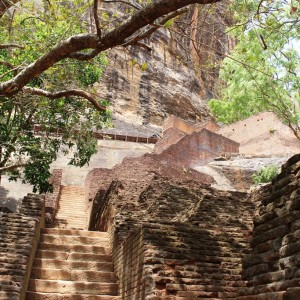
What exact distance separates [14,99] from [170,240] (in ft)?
16.8

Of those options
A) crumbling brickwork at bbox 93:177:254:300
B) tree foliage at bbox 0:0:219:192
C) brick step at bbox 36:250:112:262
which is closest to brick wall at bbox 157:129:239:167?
tree foliage at bbox 0:0:219:192

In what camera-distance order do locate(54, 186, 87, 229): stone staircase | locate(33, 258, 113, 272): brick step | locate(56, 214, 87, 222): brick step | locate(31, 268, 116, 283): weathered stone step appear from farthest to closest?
locate(56, 214, 87, 222): brick step, locate(54, 186, 87, 229): stone staircase, locate(33, 258, 113, 272): brick step, locate(31, 268, 116, 283): weathered stone step

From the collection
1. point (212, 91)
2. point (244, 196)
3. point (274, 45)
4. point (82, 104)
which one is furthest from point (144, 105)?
point (244, 196)

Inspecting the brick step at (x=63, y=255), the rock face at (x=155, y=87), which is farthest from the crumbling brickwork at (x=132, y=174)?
the rock face at (x=155, y=87)

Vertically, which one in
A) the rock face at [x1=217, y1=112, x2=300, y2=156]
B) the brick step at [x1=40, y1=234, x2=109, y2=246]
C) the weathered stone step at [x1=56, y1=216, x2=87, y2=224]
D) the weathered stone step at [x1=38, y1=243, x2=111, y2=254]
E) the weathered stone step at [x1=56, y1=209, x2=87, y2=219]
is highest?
the rock face at [x1=217, y1=112, x2=300, y2=156]

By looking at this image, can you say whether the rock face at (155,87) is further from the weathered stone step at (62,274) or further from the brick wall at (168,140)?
the weathered stone step at (62,274)

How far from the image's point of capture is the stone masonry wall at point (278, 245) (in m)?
3.53

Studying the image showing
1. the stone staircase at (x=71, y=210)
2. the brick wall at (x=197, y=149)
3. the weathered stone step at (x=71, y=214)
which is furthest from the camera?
the brick wall at (x=197, y=149)

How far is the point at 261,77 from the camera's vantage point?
20781 mm

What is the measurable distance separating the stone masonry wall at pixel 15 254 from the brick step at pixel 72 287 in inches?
11.8

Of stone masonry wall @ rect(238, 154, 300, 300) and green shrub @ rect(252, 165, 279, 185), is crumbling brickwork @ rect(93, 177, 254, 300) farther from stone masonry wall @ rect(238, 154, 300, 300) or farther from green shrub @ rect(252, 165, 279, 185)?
green shrub @ rect(252, 165, 279, 185)

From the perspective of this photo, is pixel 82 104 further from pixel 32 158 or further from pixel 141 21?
pixel 141 21

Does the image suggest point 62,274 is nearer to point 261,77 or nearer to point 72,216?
point 72,216

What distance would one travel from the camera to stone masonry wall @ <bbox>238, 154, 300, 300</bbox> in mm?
3527
